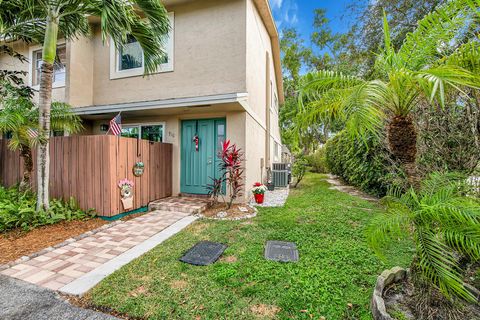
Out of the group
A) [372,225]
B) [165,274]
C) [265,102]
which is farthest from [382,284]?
[265,102]

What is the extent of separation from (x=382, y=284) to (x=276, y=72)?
557 inches

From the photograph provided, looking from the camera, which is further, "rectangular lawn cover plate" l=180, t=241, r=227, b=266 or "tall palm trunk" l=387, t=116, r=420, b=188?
"rectangular lawn cover plate" l=180, t=241, r=227, b=266

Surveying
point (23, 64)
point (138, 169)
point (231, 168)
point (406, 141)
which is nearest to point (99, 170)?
point (138, 169)

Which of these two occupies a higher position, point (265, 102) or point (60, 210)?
point (265, 102)

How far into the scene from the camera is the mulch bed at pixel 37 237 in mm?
3588

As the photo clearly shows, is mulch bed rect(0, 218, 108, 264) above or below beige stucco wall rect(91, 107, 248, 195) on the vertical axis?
below

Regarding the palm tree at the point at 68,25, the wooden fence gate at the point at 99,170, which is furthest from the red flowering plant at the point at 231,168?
the palm tree at the point at 68,25

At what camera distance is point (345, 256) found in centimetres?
342

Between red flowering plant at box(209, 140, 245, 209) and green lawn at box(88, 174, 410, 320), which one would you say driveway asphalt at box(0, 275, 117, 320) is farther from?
red flowering plant at box(209, 140, 245, 209)

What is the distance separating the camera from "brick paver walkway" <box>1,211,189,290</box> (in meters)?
2.93

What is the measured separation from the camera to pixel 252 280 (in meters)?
2.80

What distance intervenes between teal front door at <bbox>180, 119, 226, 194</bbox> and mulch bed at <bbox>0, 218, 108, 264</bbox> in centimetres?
280

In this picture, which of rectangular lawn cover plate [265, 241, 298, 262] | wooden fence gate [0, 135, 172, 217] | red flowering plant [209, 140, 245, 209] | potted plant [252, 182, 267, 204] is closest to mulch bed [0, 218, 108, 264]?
wooden fence gate [0, 135, 172, 217]

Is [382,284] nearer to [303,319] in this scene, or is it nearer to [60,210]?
[303,319]
